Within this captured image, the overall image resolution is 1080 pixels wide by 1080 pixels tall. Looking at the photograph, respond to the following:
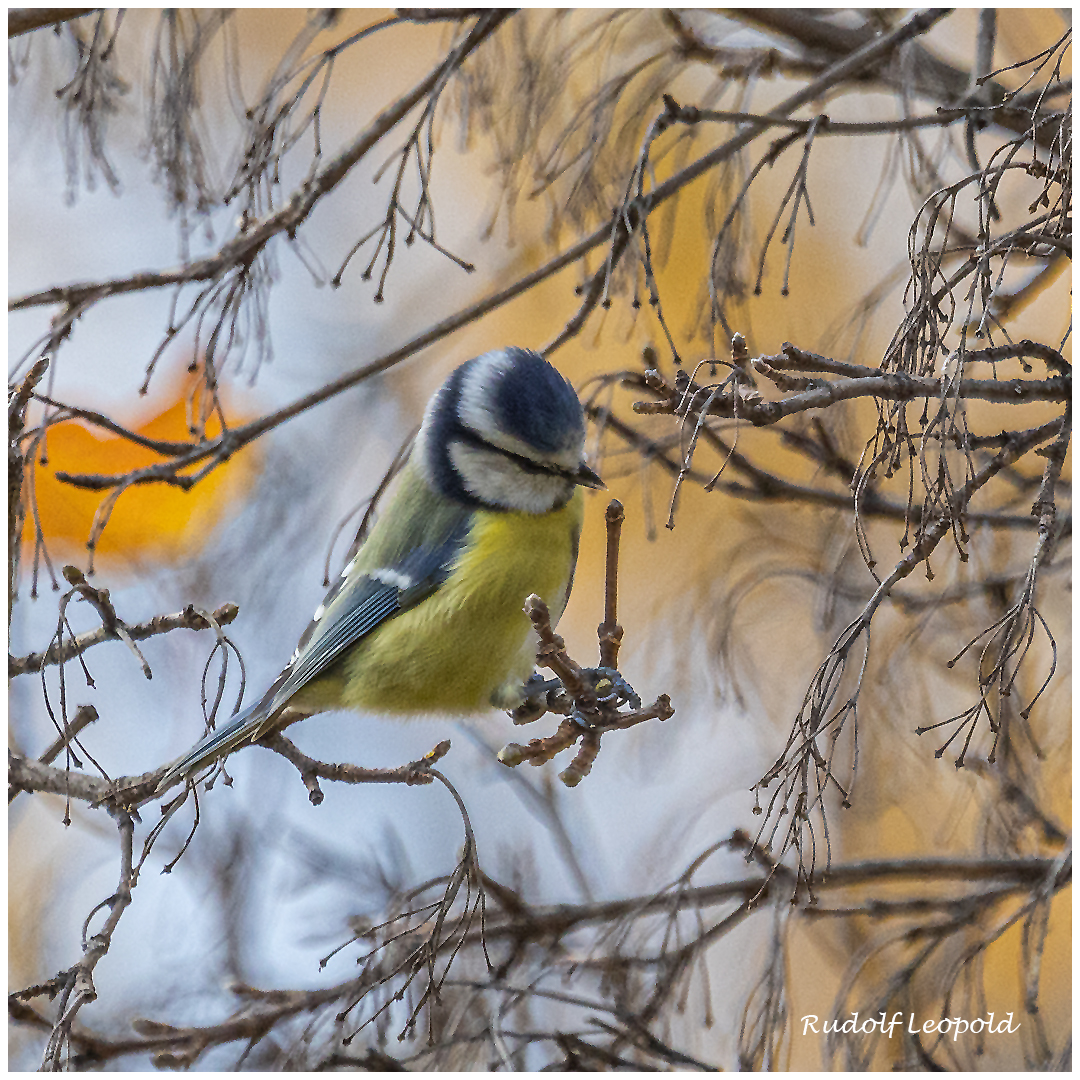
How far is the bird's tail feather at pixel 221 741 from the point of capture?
1.08 metres

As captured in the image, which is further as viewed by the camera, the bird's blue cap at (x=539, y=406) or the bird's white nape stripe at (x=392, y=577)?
the bird's white nape stripe at (x=392, y=577)

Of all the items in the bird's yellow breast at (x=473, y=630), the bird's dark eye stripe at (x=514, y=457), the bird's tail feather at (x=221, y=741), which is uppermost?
the bird's dark eye stripe at (x=514, y=457)

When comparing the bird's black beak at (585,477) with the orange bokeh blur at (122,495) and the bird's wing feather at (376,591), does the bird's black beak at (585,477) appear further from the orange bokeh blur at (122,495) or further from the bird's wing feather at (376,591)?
the orange bokeh blur at (122,495)

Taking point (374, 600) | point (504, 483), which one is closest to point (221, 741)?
point (374, 600)

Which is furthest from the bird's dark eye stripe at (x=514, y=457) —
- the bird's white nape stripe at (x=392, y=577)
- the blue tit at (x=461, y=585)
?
the bird's white nape stripe at (x=392, y=577)

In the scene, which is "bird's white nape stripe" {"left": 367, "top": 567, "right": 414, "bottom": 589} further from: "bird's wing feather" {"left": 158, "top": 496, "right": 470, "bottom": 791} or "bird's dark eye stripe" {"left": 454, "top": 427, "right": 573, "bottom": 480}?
"bird's dark eye stripe" {"left": 454, "top": 427, "right": 573, "bottom": 480}

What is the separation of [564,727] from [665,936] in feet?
1.25

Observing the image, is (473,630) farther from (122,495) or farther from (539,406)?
(122,495)

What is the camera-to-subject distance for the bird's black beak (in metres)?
1.08

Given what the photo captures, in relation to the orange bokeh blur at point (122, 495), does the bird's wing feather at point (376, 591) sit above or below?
below

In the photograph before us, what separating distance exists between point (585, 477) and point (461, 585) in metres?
0.19

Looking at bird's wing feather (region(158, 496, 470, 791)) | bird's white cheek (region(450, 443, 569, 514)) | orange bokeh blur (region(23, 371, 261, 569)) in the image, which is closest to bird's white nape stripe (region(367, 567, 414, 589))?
bird's wing feather (region(158, 496, 470, 791))

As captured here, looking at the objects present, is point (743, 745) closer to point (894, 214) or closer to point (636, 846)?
point (636, 846)

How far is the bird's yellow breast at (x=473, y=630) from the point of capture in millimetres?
1169
